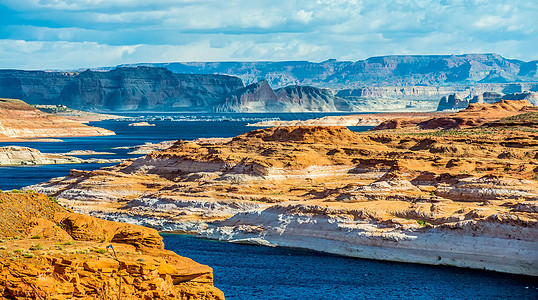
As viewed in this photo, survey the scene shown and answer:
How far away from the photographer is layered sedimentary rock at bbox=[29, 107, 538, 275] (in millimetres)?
49062

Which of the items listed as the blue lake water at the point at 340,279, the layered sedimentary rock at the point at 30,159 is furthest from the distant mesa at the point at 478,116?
the blue lake water at the point at 340,279

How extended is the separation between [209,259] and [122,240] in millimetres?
23699

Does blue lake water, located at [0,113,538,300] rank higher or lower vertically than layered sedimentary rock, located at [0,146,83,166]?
higher

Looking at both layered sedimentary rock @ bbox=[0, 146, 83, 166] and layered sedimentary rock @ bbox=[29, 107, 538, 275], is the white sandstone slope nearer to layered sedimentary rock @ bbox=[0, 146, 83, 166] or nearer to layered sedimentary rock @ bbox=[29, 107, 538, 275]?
layered sedimentary rock @ bbox=[29, 107, 538, 275]

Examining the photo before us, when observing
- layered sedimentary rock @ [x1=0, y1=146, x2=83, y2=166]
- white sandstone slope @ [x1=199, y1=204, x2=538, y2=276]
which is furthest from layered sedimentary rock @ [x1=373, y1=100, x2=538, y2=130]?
white sandstone slope @ [x1=199, y1=204, x2=538, y2=276]

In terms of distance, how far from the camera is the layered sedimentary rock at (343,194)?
49062 mm

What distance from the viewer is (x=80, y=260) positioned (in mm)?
22797

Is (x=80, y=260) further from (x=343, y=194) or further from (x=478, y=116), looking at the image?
(x=478, y=116)

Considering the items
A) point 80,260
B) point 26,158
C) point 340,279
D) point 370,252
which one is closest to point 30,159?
point 26,158

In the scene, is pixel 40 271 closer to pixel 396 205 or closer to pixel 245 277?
pixel 245 277

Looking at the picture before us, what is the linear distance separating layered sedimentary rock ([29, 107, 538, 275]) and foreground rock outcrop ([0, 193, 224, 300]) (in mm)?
26384

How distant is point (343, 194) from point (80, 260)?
3911 centimetres

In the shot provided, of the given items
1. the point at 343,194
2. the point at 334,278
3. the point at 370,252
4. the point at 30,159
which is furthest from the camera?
the point at 30,159

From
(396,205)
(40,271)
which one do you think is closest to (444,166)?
(396,205)
